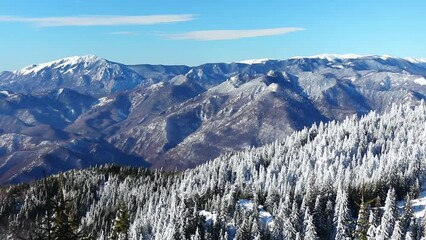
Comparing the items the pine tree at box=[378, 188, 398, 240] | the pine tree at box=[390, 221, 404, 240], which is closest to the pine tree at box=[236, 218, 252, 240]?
the pine tree at box=[378, 188, 398, 240]

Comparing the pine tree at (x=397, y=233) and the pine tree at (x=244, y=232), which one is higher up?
the pine tree at (x=397, y=233)

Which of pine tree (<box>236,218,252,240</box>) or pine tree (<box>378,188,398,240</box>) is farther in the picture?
pine tree (<box>236,218,252,240</box>)

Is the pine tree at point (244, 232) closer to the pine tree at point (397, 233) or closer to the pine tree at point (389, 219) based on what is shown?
the pine tree at point (389, 219)

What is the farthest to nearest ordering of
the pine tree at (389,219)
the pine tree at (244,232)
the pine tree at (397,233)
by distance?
the pine tree at (244,232) < the pine tree at (389,219) < the pine tree at (397,233)

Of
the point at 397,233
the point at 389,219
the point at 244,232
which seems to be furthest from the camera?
the point at 244,232

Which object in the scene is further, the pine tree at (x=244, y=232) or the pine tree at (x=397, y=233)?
the pine tree at (x=244, y=232)

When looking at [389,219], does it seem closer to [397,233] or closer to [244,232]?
[397,233]

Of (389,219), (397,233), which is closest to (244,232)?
(389,219)

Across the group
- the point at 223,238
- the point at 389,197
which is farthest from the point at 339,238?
the point at 223,238

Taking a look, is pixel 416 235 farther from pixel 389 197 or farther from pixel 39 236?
pixel 39 236

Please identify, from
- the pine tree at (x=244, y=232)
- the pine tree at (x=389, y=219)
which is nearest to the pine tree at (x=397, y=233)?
the pine tree at (x=389, y=219)

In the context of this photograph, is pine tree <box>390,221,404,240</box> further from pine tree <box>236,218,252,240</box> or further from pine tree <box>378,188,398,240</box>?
pine tree <box>236,218,252,240</box>
